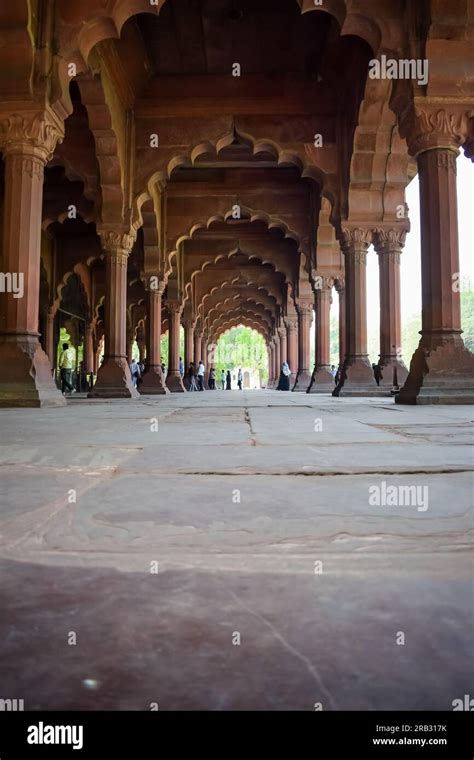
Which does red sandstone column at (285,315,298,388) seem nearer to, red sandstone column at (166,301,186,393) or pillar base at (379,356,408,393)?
red sandstone column at (166,301,186,393)

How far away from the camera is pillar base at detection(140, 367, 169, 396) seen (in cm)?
1345

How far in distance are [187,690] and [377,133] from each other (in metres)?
10.1

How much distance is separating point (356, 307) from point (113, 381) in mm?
4493

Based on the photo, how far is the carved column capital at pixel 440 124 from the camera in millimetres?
6223

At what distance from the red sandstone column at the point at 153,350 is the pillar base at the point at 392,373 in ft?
17.1

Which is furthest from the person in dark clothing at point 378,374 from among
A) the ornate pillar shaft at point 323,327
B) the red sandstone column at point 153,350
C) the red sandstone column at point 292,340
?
the red sandstone column at point 292,340

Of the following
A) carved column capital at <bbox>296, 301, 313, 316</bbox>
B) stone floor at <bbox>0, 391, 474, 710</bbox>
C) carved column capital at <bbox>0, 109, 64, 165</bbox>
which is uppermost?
carved column capital at <bbox>296, 301, 313, 316</bbox>

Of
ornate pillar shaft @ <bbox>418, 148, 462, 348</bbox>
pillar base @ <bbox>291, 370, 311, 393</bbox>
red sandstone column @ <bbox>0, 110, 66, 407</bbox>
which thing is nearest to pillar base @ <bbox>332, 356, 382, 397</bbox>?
ornate pillar shaft @ <bbox>418, 148, 462, 348</bbox>

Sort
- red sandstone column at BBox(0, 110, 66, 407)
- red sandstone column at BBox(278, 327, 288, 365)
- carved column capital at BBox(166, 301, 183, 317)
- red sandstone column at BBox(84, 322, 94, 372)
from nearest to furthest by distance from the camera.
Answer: red sandstone column at BBox(0, 110, 66, 407) < carved column capital at BBox(166, 301, 183, 317) < red sandstone column at BBox(84, 322, 94, 372) < red sandstone column at BBox(278, 327, 288, 365)

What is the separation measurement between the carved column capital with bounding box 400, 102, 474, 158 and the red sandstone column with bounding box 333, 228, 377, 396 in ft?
13.1

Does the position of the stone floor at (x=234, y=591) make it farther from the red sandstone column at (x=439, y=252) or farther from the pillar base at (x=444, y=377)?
the red sandstone column at (x=439, y=252)

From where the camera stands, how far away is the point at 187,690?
1.63 ft
